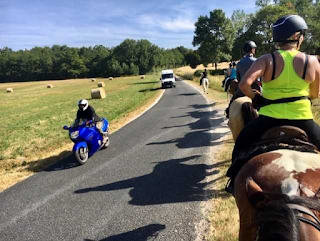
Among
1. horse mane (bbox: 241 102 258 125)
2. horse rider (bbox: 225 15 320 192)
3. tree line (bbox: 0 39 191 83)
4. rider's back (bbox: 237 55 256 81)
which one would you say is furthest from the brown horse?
tree line (bbox: 0 39 191 83)

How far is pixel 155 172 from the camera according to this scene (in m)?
6.53

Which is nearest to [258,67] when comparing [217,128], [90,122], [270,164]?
[270,164]

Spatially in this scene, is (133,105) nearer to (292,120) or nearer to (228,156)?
(228,156)

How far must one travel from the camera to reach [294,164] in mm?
2072

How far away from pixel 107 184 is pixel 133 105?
13.3 meters

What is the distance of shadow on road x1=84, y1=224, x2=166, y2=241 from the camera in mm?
4043

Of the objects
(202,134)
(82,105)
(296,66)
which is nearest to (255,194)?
(296,66)

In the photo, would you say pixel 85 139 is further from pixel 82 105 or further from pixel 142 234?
pixel 142 234

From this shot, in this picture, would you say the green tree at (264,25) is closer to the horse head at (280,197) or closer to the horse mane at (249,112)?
the horse mane at (249,112)

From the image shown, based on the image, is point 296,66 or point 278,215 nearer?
point 278,215

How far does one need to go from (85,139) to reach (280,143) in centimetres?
649

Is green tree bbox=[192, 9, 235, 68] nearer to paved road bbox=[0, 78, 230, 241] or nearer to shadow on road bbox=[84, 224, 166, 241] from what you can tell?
paved road bbox=[0, 78, 230, 241]

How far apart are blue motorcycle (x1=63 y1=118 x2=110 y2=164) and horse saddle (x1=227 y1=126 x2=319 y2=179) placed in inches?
228

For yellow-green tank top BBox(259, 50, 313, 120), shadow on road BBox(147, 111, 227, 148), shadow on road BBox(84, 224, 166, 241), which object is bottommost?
shadow on road BBox(84, 224, 166, 241)
